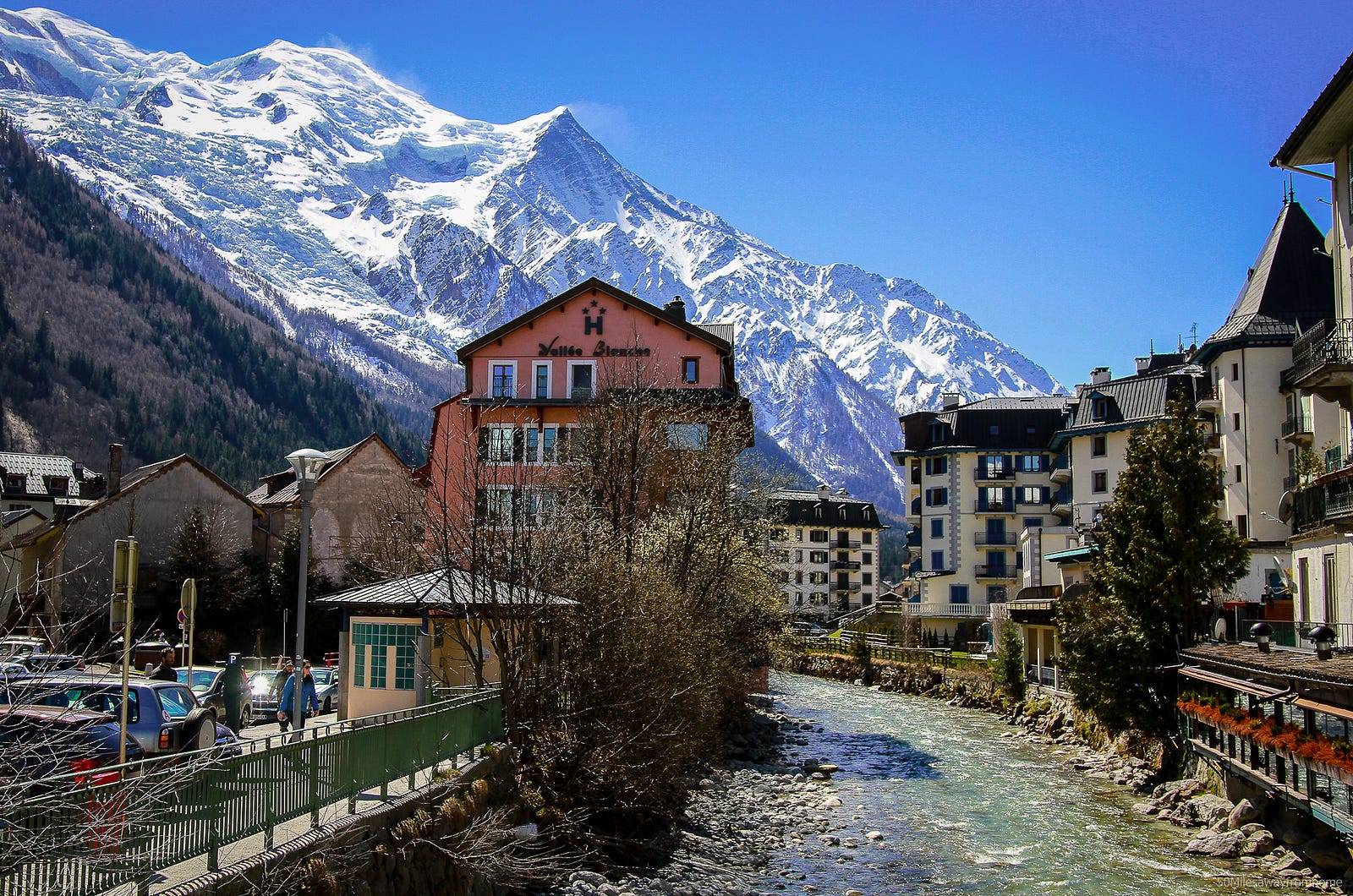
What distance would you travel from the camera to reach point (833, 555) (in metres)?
144

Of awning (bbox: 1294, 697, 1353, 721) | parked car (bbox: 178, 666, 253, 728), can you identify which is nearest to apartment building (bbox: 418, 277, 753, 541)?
parked car (bbox: 178, 666, 253, 728)

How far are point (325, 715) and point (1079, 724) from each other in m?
27.7

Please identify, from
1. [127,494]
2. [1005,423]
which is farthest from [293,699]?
[1005,423]

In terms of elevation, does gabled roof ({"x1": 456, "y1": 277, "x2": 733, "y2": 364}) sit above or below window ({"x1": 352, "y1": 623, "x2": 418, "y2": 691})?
above

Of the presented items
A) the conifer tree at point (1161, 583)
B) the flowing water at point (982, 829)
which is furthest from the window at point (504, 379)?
the conifer tree at point (1161, 583)

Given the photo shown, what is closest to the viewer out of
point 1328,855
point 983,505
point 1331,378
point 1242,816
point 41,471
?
point 1328,855

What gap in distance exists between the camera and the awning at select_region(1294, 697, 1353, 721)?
21.3 meters

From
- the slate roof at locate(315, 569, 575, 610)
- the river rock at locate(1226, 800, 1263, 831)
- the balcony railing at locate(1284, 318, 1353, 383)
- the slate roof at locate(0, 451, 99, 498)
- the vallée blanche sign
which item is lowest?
the river rock at locate(1226, 800, 1263, 831)

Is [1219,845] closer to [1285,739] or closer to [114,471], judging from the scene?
[1285,739]

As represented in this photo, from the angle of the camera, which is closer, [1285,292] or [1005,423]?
[1285,292]

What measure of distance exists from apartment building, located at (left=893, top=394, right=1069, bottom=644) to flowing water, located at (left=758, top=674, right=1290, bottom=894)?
42366 millimetres

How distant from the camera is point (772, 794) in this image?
35750mm

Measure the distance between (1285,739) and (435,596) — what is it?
57.9ft

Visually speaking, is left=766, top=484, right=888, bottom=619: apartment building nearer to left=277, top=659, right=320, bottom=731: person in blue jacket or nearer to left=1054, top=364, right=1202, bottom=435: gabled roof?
left=1054, top=364, right=1202, bottom=435: gabled roof
